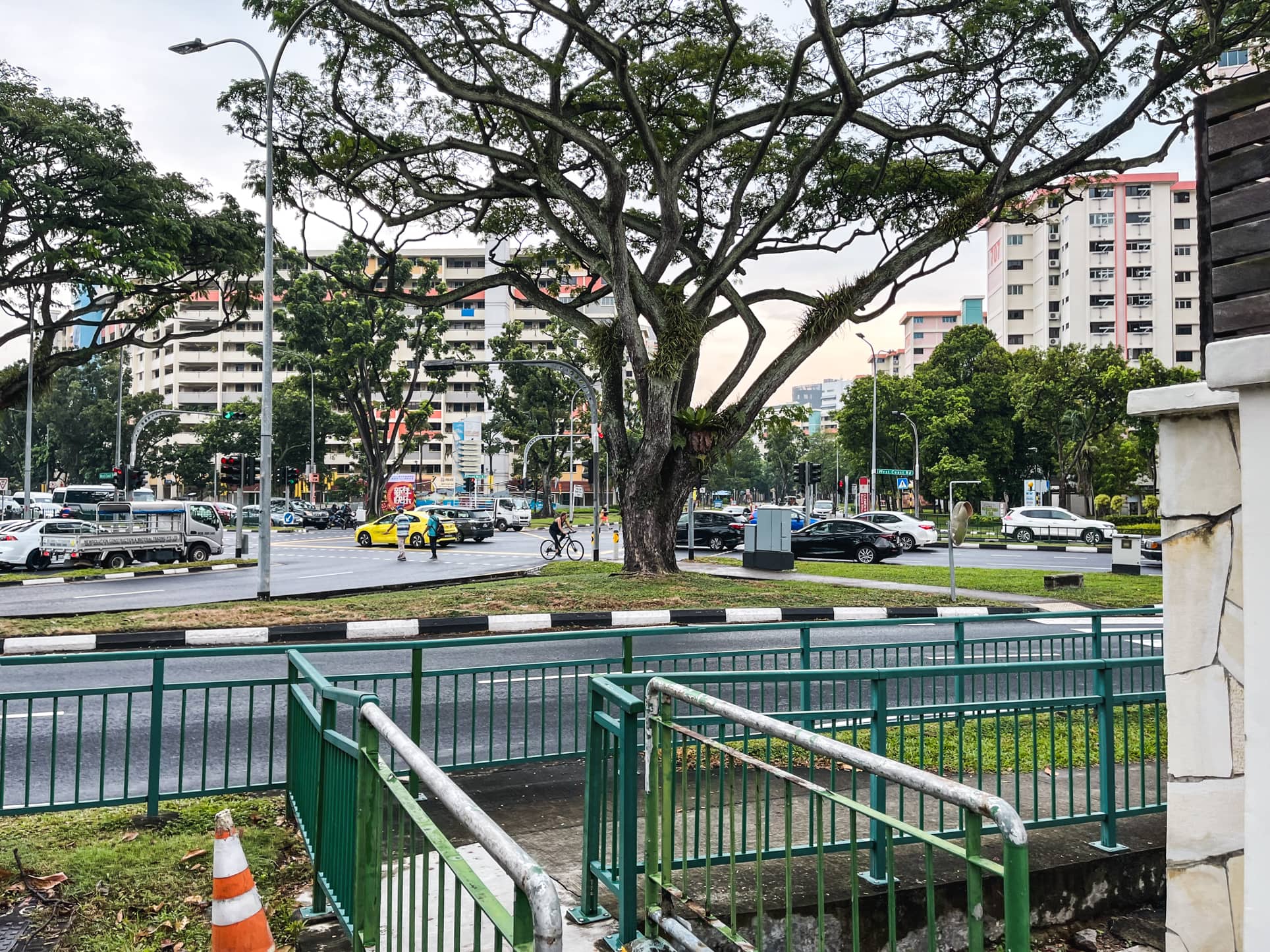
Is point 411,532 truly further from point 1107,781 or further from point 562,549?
point 1107,781

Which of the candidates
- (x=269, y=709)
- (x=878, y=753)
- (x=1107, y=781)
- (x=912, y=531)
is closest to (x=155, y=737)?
(x=269, y=709)

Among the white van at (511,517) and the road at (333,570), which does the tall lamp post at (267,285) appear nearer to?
the road at (333,570)

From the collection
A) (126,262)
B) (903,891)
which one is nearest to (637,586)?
(903,891)

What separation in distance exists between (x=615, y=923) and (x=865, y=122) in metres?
16.6

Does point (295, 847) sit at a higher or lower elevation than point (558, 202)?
lower

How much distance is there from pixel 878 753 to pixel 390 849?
2.68 meters

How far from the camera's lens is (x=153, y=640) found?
1053 centimetres

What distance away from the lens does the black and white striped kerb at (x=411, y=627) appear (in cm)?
957

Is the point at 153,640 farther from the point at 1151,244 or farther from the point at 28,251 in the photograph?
the point at 1151,244

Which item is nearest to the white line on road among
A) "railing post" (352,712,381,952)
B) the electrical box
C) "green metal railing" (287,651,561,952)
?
the electrical box

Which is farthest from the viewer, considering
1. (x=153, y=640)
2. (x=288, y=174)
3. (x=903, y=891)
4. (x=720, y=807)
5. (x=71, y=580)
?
(x=71, y=580)

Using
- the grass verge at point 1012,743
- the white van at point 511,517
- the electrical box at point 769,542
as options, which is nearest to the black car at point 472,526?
the white van at point 511,517

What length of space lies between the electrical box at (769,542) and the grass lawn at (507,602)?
4.30 m

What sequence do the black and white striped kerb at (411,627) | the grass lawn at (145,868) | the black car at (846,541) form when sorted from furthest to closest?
the black car at (846,541) < the black and white striped kerb at (411,627) < the grass lawn at (145,868)
